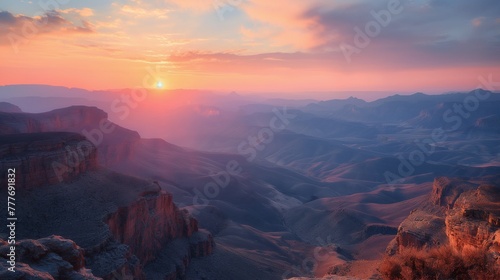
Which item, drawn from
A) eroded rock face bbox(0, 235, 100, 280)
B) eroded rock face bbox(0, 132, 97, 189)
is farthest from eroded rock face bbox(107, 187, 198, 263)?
eroded rock face bbox(0, 235, 100, 280)

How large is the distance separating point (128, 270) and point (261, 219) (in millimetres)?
53828

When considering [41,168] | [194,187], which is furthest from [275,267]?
[194,187]

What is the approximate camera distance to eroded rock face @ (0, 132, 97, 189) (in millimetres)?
28703

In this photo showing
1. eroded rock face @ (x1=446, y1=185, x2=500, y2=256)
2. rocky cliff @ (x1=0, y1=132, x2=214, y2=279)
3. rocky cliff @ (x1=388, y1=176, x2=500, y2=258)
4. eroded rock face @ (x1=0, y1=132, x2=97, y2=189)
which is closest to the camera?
eroded rock face @ (x1=446, y1=185, x2=500, y2=256)

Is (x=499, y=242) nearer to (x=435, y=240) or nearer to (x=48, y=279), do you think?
(x=435, y=240)

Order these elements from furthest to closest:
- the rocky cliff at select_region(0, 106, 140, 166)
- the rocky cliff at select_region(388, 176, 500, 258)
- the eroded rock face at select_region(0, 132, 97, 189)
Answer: the rocky cliff at select_region(0, 106, 140, 166) → the eroded rock face at select_region(0, 132, 97, 189) → the rocky cliff at select_region(388, 176, 500, 258)

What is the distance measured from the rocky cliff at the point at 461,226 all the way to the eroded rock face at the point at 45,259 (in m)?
15.0

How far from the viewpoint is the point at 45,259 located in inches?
559

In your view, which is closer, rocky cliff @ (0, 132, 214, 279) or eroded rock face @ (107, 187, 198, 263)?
rocky cliff @ (0, 132, 214, 279)

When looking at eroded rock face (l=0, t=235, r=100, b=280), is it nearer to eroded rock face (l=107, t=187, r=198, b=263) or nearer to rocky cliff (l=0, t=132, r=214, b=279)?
rocky cliff (l=0, t=132, r=214, b=279)

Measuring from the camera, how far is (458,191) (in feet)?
222

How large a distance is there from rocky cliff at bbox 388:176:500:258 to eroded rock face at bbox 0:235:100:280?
14951 mm

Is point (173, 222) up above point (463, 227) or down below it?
below

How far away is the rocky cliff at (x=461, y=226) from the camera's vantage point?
2077 cm
